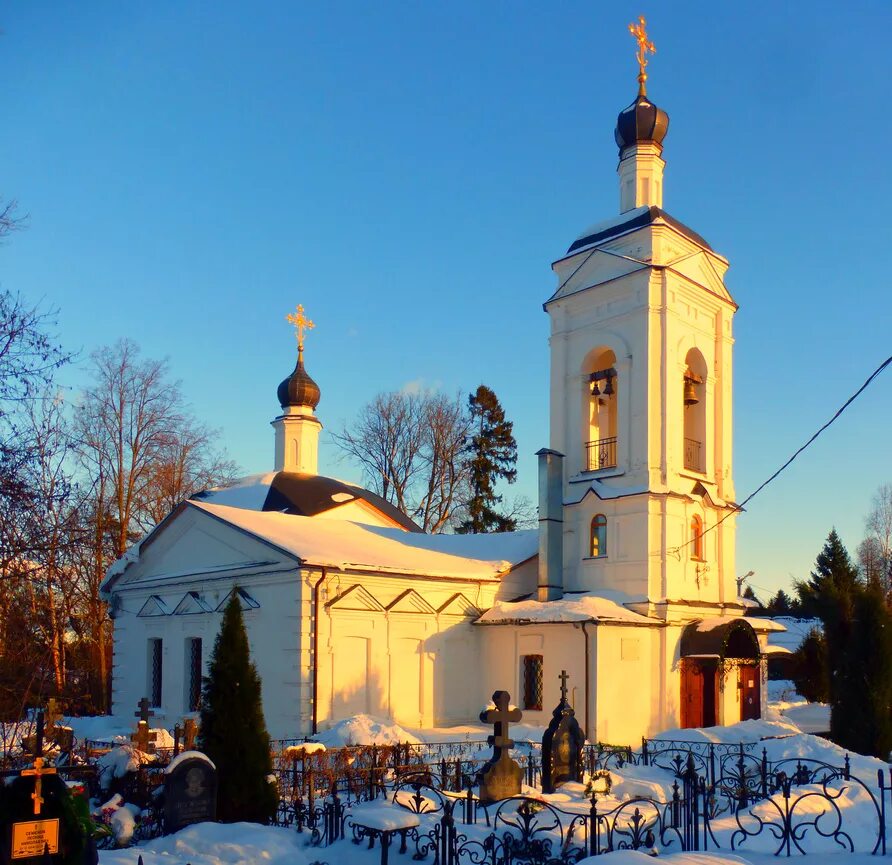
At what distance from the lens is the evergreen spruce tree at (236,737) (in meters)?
11.3

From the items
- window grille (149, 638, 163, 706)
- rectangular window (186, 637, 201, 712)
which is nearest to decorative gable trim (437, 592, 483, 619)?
rectangular window (186, 637, 201, 712)

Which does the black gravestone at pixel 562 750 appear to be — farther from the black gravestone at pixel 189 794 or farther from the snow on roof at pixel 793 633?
the snow on roof at pixel 793 633

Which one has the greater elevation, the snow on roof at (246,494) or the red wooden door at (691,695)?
the snow on roof at (246,494)

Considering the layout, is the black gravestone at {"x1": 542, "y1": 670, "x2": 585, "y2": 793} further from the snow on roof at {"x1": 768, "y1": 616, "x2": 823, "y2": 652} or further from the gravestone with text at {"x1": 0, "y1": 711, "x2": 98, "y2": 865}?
the snow on roof at {"x1": 768, "y1": 616, "x2": 823, "y2": 652}

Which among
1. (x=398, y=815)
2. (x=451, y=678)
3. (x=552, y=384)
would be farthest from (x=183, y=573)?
(x=398, y=815)

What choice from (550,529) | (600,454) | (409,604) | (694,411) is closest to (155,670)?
(409,604)

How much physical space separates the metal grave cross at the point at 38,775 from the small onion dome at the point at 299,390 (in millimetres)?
22965

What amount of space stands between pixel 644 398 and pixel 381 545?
658 centimetres

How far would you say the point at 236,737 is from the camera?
1150 centimetres

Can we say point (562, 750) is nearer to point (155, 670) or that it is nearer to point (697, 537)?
point (697, 537)

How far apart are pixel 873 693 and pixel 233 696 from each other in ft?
36.7

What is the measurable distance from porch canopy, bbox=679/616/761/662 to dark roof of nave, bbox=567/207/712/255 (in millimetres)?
8474

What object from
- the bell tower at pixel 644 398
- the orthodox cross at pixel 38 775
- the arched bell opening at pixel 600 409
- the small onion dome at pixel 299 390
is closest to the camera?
the orthodox cross at pixel 38 775

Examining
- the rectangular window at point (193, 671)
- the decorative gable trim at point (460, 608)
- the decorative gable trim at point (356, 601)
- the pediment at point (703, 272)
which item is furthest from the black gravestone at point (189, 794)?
the pediment at point (703, 272)
